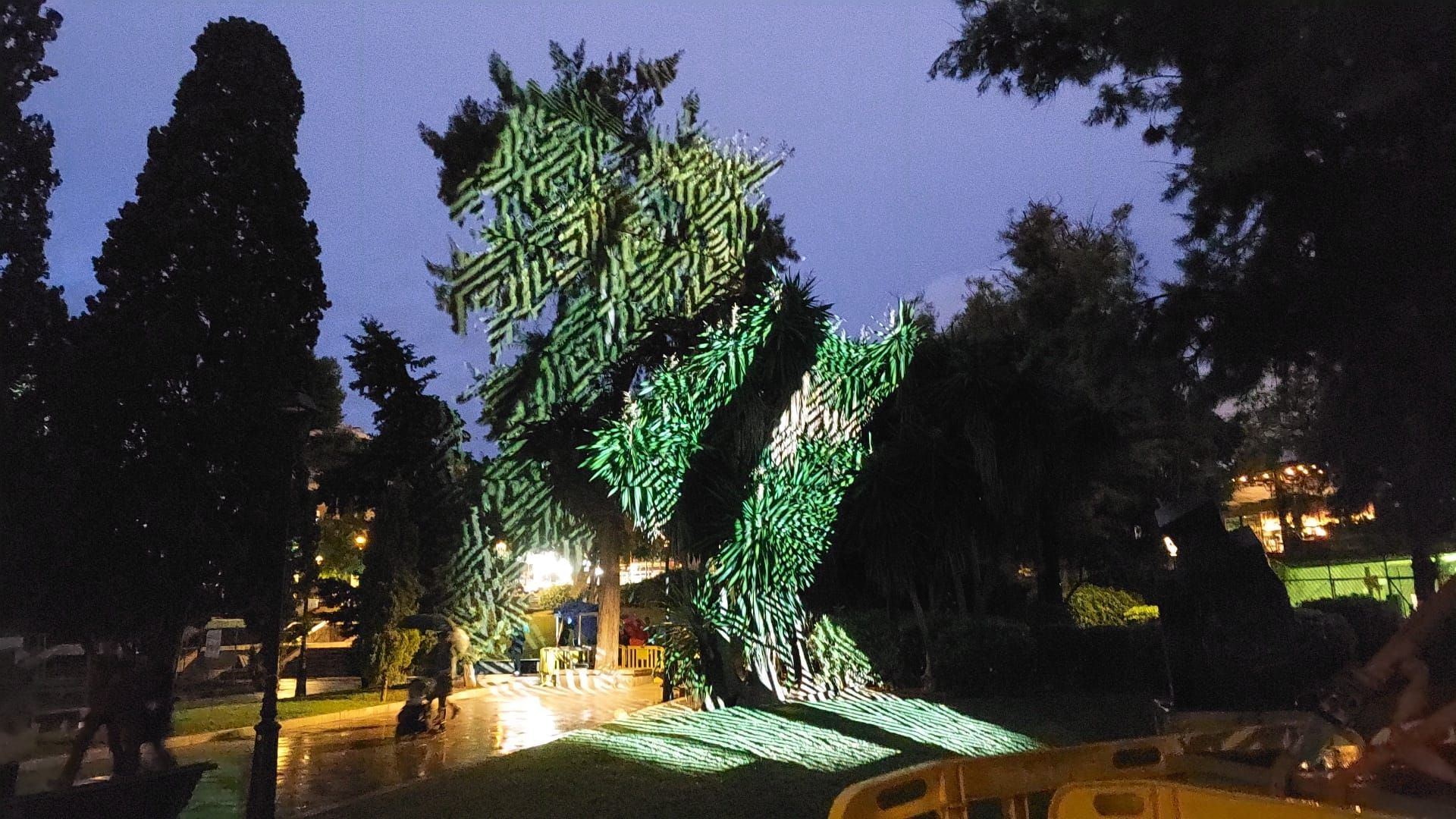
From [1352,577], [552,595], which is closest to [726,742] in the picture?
[1352,577]

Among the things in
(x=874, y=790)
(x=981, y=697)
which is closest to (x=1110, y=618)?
(x=981, y=697)

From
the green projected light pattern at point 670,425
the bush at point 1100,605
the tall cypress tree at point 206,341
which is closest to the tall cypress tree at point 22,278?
the tall cypress tree at point 206,341

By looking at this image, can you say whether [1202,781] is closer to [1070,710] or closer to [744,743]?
[744,743]

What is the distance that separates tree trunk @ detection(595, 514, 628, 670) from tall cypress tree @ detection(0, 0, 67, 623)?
990 centimetres

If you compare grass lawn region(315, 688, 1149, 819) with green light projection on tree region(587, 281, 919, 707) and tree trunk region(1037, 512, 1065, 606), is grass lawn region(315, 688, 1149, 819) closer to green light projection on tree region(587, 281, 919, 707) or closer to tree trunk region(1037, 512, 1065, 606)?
green light projection on tree region(587, 281, 919, 707)

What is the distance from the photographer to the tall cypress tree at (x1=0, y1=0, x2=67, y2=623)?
353 inches

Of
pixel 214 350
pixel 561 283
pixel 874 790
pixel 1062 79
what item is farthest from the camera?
pixel 561 283

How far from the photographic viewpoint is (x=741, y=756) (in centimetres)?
902

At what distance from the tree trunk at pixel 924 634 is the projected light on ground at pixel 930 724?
0.91 metres

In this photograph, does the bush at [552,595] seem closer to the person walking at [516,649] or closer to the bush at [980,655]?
the person walking at [516,649]

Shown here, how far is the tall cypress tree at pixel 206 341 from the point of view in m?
10.7

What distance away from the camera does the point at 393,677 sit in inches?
741

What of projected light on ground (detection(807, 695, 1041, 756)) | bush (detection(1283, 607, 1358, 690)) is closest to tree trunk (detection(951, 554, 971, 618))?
projected light on ground (detection(807, 695, 1041, 756))

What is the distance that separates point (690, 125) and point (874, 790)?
674 inches
